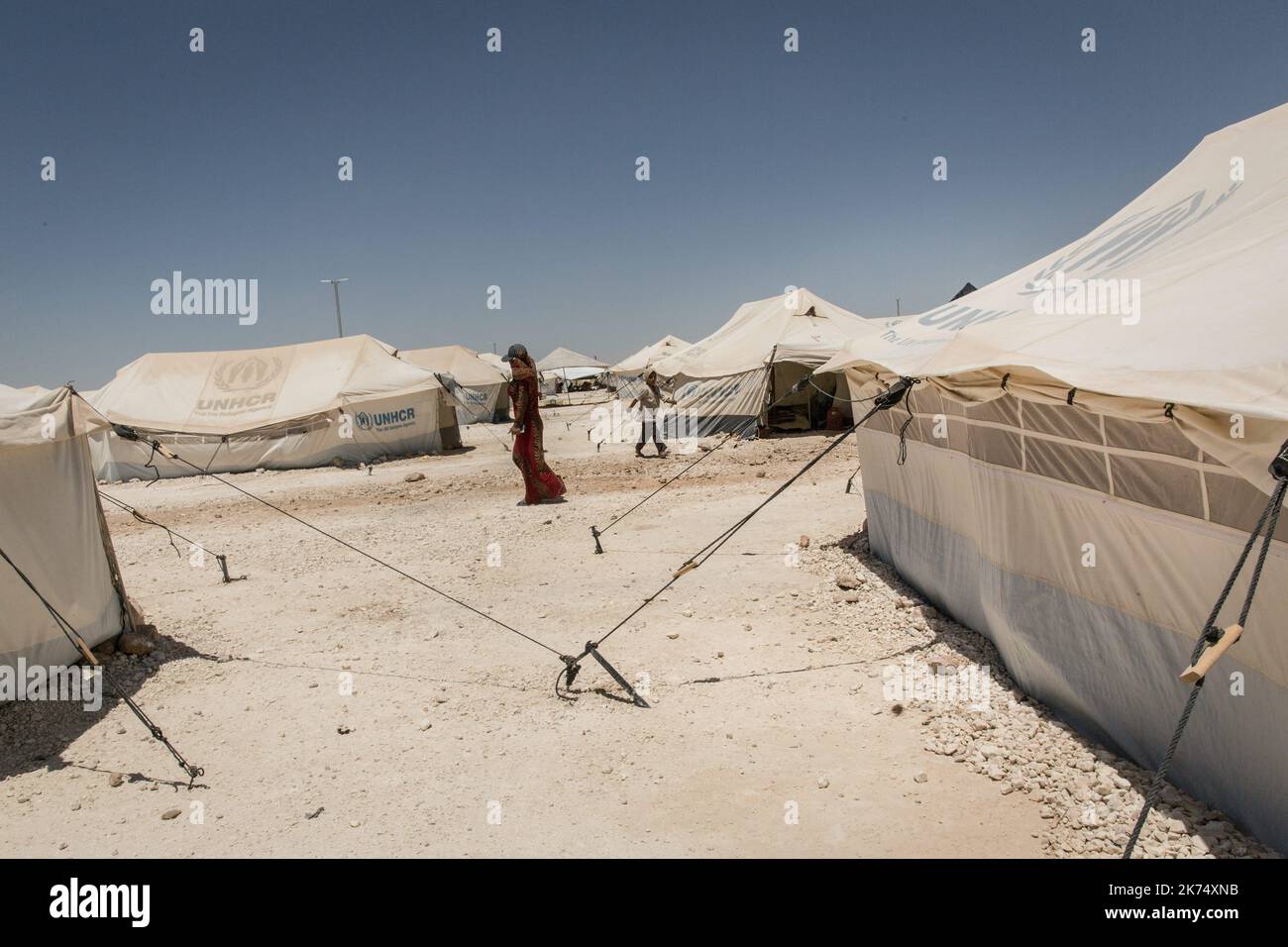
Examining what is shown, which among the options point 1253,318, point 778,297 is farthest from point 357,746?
point 778,297

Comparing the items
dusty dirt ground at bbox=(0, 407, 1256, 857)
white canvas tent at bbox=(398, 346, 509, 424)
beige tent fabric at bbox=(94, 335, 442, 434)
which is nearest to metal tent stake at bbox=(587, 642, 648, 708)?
dusty dirt ground at bbox=(0, 407, 1256, 857)

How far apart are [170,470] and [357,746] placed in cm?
1747

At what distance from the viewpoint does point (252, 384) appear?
1942 cm

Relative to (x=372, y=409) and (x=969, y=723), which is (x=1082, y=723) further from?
(x=372, y=409)

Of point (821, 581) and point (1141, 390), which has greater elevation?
point (1141, 390)

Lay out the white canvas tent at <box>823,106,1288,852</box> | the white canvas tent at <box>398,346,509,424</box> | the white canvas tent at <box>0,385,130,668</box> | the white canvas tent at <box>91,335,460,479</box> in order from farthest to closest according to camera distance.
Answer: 1. the white canvas tent at <box>398,346,509,424</box>
2. the white canvas tent at <box>91,335,460,479</box>
3. the white canvas tent at <box>0,385,130,668</box>
4. the white canvas tent at <box>823,106,1288,852</box>

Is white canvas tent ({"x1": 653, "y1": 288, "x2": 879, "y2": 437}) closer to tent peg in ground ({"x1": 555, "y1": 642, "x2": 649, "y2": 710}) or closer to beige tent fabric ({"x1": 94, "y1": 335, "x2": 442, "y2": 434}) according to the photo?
beige tent fabric ({"x1": 94, "y1": 335, "x2": 442, "y2": 434})

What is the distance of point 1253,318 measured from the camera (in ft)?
9.04

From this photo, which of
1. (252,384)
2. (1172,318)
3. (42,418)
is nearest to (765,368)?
(252,384)

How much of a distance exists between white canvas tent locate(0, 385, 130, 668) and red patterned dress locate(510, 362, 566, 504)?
219 inches

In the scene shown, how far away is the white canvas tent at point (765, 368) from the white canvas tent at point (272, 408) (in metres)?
6.79

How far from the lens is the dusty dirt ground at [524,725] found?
11.5ft

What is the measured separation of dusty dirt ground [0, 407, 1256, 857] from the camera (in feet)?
11.5

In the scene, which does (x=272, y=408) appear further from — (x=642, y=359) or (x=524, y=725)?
(x=642, y=359)
